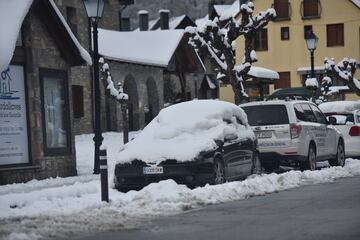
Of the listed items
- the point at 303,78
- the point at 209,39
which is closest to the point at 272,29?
the point at 303,78

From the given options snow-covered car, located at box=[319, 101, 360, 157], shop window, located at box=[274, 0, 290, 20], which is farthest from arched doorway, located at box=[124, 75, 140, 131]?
shop window, located at box=[274, 0, 290, 20]

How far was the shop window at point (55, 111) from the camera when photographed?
16.6 metres

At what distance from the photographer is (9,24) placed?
1487cm

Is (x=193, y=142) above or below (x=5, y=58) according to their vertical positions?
below

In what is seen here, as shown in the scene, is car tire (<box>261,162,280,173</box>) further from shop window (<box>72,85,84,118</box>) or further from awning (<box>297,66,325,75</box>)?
awning (<box>297,66,325,75</box>)

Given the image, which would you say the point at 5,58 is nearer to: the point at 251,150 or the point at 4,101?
the point at 4,101

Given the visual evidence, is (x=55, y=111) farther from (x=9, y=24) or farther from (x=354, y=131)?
(x=354, y=131)

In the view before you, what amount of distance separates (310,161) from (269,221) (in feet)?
24.3

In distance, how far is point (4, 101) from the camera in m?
15.4

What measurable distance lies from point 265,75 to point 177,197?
22723 millimetres

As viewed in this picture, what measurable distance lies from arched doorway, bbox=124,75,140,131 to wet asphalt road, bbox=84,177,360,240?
23680 millimetres

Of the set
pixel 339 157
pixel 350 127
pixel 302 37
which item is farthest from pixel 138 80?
pixel 302 37

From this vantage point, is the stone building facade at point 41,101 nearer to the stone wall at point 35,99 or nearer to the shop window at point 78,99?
the stone wall at point 35,99

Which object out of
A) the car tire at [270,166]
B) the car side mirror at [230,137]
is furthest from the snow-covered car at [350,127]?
the car side mirror at [230,137]
